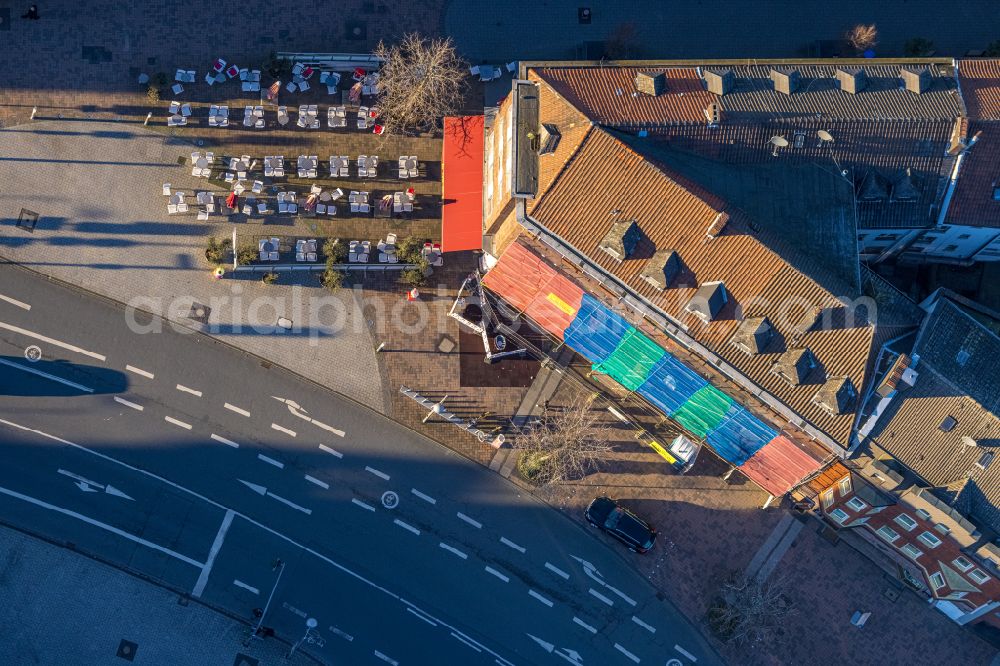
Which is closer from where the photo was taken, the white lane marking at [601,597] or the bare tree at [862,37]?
the white lane marking at [601,597]

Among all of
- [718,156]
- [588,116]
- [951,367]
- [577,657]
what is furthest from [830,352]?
[577,657]

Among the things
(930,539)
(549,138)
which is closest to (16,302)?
(549,138)

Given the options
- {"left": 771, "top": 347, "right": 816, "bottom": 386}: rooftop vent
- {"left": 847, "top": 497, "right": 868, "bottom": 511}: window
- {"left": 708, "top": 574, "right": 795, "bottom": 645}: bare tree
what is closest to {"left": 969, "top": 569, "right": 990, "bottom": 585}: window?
{"left": 847, "top": 497, "right": 868, "bottom": 511}: window

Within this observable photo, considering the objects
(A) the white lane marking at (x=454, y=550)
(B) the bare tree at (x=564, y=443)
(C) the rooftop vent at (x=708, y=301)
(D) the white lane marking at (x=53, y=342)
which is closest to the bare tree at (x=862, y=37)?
(C) the rooftop vent at (x=708, y=301)

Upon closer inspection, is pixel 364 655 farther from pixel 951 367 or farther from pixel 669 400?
pixel 951 367

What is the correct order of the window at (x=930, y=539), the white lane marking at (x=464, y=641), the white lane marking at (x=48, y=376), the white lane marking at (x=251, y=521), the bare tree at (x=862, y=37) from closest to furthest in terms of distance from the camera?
the window at (x=930, y=539)
the white lane marking at (x=251, y=521)
the white lane marking at (x=48, y=376)
the white lane marking at (x=464, y=641)
the bare tree at (x=862, y=37)

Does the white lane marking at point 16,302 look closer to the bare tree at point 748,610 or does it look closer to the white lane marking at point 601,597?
the white lane marking at point 601,597
